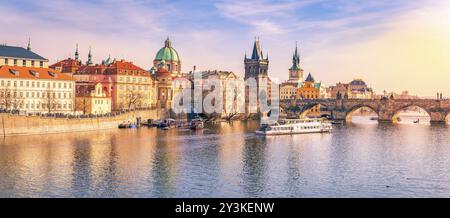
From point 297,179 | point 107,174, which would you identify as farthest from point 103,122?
point 297,179

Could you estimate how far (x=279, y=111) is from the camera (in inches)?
5674

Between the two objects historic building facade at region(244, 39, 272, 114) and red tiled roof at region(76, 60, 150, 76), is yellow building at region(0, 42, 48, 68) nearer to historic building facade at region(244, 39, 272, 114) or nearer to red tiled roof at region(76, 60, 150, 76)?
red tiled roof at region(76, 60, 150, 76)

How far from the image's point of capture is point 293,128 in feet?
264

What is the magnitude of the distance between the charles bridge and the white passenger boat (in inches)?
1431

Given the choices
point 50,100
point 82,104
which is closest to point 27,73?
point 50,100

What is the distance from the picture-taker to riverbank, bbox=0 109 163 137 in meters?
61.3

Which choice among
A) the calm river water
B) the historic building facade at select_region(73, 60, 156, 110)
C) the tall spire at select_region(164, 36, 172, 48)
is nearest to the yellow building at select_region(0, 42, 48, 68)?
the historic building facade at select_region(73, 60, 156, 110)

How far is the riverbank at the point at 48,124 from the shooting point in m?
61.3

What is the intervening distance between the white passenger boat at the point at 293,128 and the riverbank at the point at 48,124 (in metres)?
20.4

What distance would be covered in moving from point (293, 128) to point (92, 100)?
96.8 ft

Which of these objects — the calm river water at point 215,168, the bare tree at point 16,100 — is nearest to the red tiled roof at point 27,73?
the bare tree at point 16,100

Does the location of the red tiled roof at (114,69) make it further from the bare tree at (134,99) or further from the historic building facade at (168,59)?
the historic building facade at (168,59)

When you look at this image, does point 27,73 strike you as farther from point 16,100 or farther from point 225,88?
point 225,88

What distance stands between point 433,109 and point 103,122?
66.4 m
